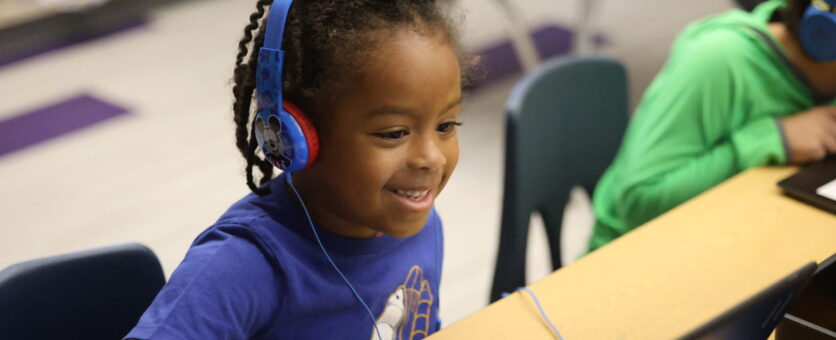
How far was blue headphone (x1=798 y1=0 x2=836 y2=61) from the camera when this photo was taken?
1.25 meters

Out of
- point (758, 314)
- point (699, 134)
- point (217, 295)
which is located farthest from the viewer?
point (699, 134)

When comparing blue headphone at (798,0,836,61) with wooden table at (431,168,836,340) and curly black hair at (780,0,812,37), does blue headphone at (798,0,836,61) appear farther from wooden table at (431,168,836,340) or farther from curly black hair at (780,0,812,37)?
wooden table at (431,168,836,340)

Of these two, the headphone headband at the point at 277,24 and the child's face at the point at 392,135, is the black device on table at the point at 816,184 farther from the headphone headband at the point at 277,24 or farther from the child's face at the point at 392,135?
the headphone headband at the point at 277,24

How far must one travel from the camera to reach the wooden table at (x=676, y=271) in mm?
999

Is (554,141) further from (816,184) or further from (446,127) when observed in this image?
(446,127)

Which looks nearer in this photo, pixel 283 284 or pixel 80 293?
pixel 283 284

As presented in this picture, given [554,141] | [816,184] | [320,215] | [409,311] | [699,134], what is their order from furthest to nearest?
1. [554,141]
2. [699,134]
3. [816,184]
4. [409,311]
5. [320,215]

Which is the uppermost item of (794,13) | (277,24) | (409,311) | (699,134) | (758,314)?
(794,13)

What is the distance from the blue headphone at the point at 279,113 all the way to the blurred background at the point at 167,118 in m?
0.79

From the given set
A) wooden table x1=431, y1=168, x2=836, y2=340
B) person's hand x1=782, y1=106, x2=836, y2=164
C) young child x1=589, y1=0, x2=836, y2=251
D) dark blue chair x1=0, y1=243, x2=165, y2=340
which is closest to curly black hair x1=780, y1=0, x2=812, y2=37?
young child x1=589, y1=0, x2=836, y2=251

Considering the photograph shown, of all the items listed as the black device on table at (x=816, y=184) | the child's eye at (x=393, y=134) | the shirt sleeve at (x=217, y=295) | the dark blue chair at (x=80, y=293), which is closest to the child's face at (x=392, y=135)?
the child's eye at (x=393, y=134)

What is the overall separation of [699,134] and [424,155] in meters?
0.69

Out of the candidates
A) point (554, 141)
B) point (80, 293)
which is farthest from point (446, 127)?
point (554, 141)

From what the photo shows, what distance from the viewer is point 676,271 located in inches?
43.2
